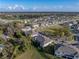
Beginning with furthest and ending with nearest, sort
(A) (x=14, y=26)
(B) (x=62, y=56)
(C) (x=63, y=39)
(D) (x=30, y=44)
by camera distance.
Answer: (A) (x=14, y=26) → (C) (x=63, y=39) → (D) (x=30, y=44) → (B) (x=62, y=56)

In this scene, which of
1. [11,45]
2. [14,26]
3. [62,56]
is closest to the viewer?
[62,56]

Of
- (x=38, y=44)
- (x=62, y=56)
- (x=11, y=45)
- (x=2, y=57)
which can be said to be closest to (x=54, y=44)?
(x=38, y=44)

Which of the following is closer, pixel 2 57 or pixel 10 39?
pixel 2 57

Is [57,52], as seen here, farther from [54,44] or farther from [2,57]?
[2,57]

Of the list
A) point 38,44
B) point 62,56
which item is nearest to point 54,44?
point 38,44

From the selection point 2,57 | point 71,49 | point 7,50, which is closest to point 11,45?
point 7,50

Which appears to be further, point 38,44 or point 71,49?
point 38,44

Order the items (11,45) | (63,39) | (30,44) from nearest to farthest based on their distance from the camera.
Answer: (11,45), (30,44), (63,39)

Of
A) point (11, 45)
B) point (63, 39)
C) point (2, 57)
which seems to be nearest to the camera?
point (2, 57)

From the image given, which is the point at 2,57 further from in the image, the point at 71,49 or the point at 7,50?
the point at 71,49
